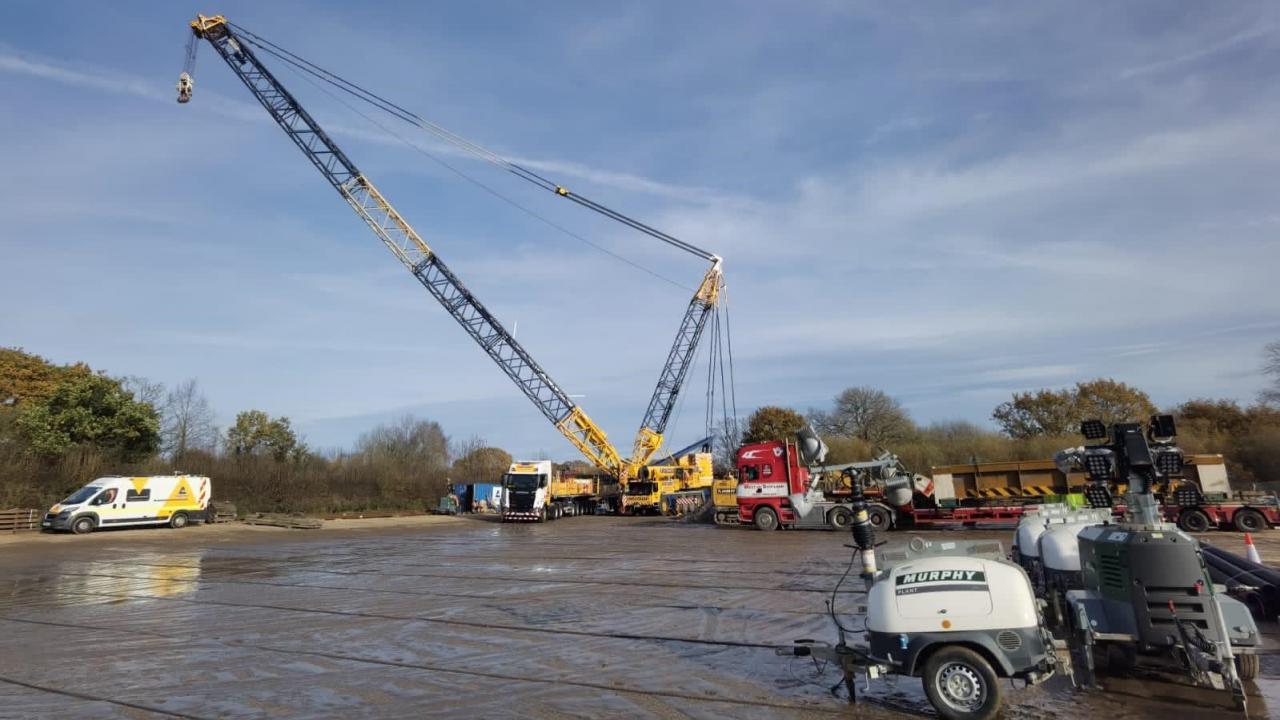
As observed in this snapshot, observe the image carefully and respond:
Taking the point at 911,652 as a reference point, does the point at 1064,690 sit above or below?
below

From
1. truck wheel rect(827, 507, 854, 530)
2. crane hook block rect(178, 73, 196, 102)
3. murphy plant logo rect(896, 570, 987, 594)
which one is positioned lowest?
truck wheel rect(827, 507, 854, 530)

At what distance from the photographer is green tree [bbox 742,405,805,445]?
210 feet

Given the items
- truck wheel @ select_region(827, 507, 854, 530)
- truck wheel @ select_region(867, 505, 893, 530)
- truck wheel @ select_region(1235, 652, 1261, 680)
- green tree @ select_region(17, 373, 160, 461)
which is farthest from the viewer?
green tree @ select_region(17, 373, 160, 461)

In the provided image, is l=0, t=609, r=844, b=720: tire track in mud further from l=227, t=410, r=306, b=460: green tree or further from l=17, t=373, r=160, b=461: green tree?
l=227, t=410, r=306, b=460: green tree

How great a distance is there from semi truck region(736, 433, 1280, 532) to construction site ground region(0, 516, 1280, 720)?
2507 mm

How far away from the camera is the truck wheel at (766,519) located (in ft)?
87.4

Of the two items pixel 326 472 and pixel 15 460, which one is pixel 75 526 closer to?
pixel 15 460

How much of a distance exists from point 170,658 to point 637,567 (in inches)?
388

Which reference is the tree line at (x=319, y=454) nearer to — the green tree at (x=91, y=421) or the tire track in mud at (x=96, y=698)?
the green tree at (x=91, y=421)

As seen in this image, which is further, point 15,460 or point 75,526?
point 15,460

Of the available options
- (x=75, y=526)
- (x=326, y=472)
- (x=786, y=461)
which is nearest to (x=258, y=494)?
(x=326, y=472)

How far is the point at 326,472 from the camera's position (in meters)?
50.9

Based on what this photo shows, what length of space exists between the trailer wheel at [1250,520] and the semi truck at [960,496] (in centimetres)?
2

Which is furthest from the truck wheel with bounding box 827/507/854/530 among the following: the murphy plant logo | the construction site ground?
the murphy plant logo
